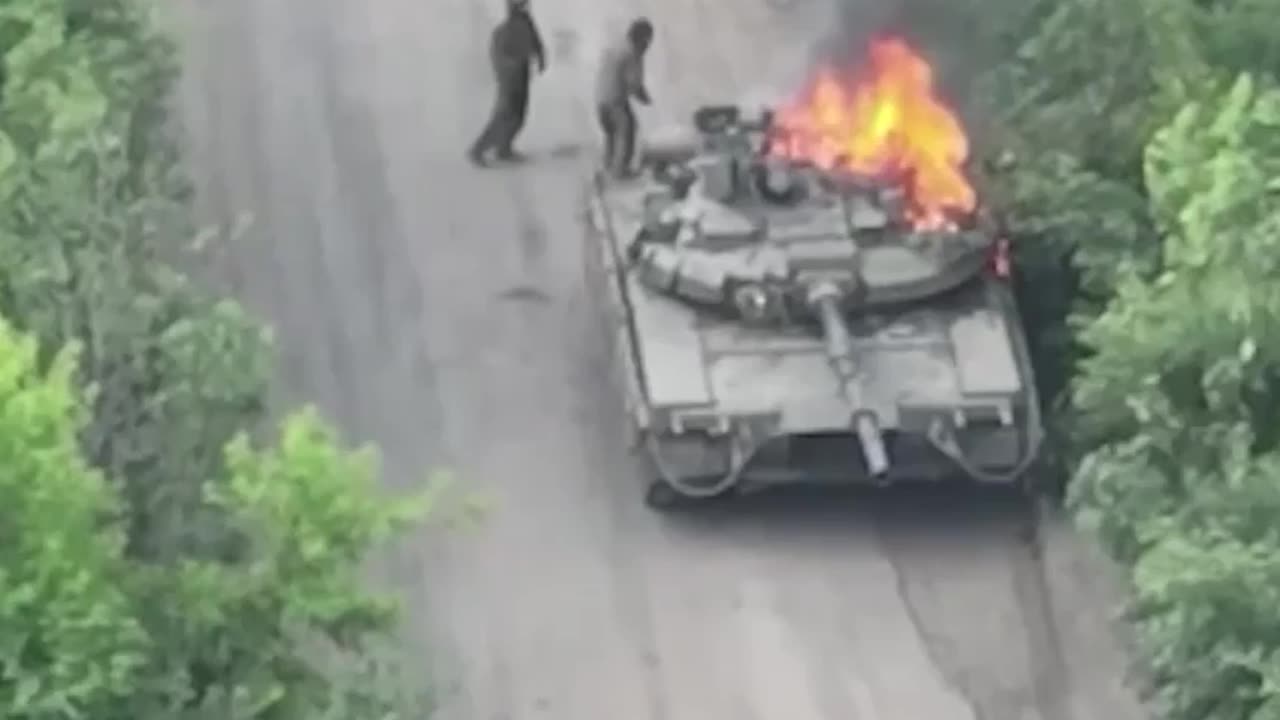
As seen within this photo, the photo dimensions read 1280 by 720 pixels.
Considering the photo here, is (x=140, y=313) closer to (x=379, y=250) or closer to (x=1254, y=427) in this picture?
(x=1254, y=427)

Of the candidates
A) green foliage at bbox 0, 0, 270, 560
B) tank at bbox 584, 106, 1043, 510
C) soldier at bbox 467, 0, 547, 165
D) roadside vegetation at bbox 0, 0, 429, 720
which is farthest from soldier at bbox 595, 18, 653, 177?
Result: green foliage at bbox 0, 0, 270, 560

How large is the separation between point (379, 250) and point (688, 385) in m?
4.49

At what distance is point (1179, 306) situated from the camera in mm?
18578

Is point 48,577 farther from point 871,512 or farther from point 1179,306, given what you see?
point 871,512

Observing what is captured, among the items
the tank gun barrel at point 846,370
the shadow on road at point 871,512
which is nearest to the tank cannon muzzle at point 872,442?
the tank gun barrel at point 846,370

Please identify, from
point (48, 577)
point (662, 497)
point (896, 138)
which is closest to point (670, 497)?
point (662, 497)

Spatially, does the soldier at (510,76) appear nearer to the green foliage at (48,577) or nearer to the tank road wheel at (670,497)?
the tank road wheel at (670,497)

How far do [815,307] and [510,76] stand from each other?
16.5 feet

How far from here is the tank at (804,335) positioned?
22125 millimetres

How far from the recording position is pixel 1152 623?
18.5m

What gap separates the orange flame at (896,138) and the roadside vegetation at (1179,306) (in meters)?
1.20

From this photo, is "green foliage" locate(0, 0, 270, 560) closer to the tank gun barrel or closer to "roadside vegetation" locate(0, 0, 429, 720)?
"roadside vegetation" locate(0, 0, 429, 720)

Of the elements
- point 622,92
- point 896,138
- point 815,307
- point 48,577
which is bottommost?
point 815,307

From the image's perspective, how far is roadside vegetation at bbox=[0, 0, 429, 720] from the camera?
14742 mm
